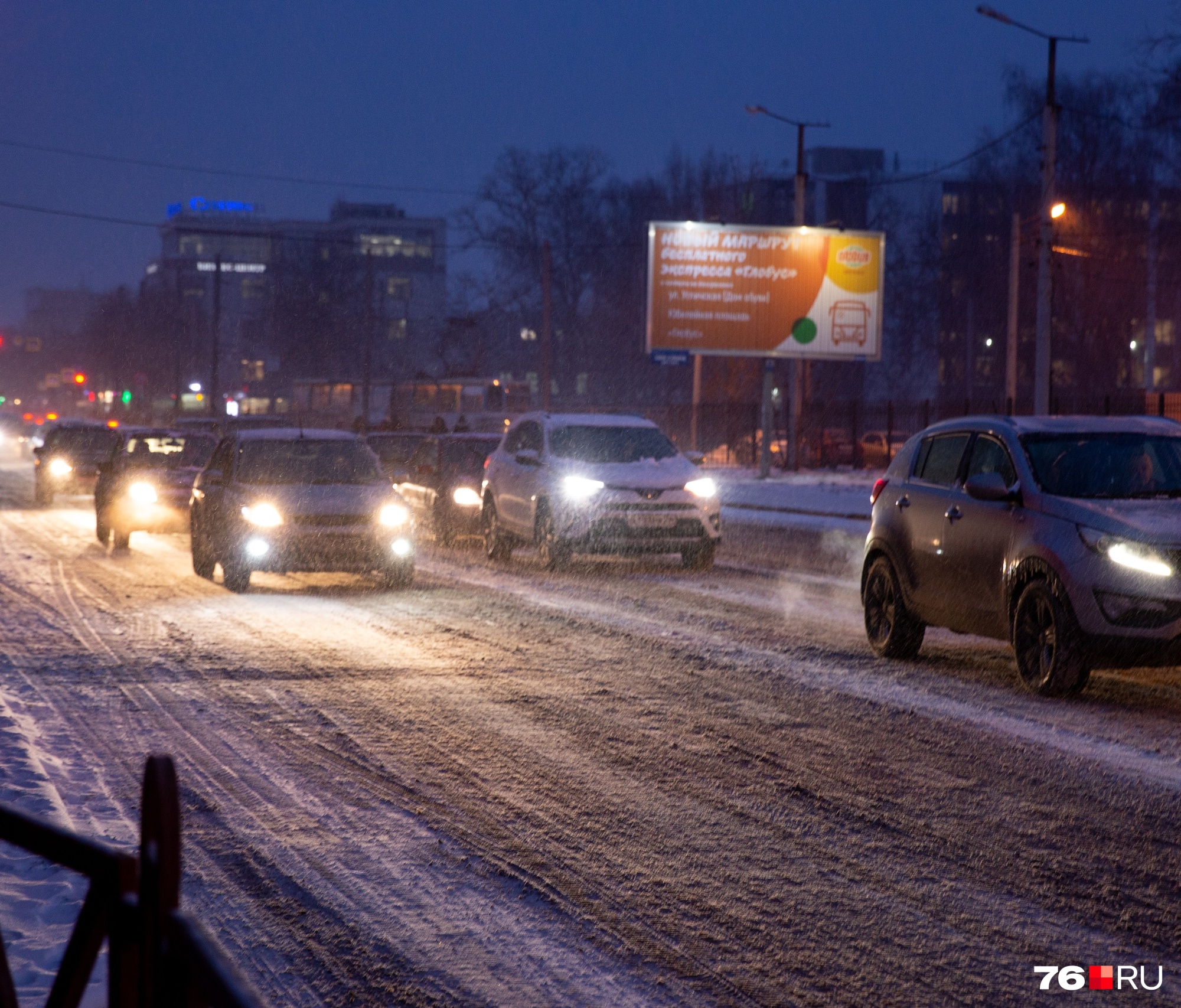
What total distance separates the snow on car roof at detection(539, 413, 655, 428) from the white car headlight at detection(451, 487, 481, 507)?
3.51m

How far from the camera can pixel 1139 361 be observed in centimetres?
7981

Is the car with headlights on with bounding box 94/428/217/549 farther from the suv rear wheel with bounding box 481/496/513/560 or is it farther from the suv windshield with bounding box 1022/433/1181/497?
the suv windshield with bounding box 1022/433/1181/497

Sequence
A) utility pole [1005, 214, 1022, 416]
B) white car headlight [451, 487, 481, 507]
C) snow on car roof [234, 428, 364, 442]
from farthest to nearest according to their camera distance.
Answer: utility pole [1005, 214, 1022, 416] → white car headlight [451, 487, 481, 507] → snow on car roof [234, 428, 364, 442]

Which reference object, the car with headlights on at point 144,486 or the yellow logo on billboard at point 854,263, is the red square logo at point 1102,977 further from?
the yellow logo on billboard at point 854,263

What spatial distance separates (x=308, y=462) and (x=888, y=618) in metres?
7.77

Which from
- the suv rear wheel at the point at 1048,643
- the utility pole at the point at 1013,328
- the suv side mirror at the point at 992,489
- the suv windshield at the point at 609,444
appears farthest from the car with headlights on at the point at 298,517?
the utility pole at the point at 1013,328

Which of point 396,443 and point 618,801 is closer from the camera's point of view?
point 618,801

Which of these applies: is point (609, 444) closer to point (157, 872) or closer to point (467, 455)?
point (467, 455)

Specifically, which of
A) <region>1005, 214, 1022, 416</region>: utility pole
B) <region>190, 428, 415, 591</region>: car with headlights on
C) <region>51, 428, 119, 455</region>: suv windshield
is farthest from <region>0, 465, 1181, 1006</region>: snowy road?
<region>1005, 214, 1022, 416</region>: utility pole

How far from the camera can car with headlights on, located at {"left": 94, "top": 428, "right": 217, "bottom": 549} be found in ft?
69.4

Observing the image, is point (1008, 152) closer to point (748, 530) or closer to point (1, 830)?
point (748, 530)

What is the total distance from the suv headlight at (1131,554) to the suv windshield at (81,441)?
27043 mm

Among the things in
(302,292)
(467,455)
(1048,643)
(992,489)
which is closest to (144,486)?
(467,455)

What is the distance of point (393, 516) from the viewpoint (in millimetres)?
15586
